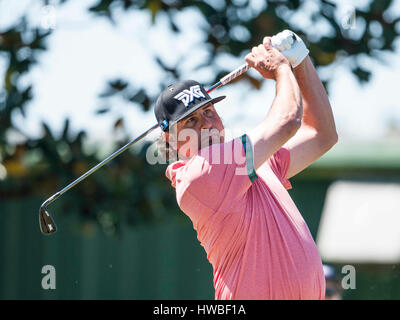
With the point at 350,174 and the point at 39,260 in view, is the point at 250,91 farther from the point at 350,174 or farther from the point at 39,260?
the point at 39,260

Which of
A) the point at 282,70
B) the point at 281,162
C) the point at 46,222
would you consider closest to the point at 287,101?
the point at 282,70

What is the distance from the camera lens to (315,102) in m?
3.34

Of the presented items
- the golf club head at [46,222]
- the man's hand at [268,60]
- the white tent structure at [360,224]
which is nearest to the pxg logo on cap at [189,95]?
the man's hand at [268,60]

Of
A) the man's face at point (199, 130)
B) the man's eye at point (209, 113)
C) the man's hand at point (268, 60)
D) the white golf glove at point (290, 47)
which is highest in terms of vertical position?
the white golf glove at point (290, 47)

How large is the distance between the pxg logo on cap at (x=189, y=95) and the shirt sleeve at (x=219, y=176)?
0.94 feet

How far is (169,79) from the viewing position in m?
5.73

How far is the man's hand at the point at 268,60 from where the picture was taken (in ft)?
9.88

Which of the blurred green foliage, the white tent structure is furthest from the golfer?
the white tent structure

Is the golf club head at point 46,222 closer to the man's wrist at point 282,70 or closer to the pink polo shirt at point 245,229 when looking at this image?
the pink polo shirt at point 245,229

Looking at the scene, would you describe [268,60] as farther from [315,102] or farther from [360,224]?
[360,224]

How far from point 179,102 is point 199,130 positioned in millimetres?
146

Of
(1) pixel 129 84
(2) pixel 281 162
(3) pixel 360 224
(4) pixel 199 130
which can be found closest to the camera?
(4) pixel 199 130

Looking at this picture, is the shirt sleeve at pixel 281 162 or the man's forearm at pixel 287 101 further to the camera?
the shirt sleeve at pixel 281 162
